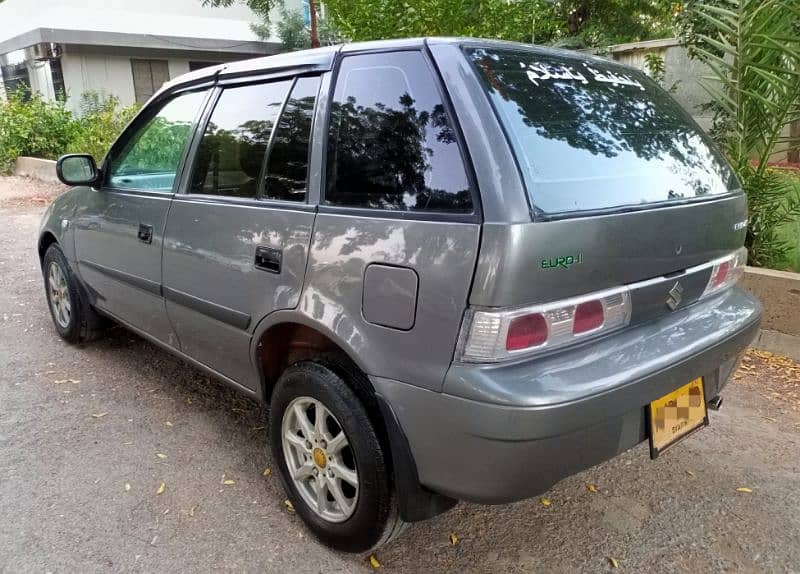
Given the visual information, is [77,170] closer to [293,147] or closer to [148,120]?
[148,120]

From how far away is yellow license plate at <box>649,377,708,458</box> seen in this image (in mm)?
2057

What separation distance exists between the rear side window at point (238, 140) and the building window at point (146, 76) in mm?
16172

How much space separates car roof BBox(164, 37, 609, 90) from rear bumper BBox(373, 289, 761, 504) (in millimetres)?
1111

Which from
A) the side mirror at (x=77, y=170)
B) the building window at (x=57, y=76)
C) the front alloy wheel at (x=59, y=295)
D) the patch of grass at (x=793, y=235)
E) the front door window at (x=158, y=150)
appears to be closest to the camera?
the front door window at (x=158, y=150)

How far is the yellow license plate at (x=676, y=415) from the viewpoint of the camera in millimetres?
2057

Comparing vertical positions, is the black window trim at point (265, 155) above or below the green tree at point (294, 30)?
below

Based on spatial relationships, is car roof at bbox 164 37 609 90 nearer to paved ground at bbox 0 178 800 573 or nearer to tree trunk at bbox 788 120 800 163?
paved ground at bbox 0 178 800 573

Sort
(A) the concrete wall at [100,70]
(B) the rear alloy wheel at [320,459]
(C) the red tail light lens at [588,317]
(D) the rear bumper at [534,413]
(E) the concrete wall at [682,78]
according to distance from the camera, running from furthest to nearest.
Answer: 1. (A) the concrete wall at [100,70]
2. (E) the concrete wall at [682,78]
3. (B) the rear alloy wheel at [320,459]
4. (C) the red tail light lens at [588,317]
5. (D) the rear bumper at [534,413]

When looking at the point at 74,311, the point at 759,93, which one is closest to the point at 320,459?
the point at 74,311

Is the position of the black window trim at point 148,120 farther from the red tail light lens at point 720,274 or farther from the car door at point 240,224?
the red tail light lens at point 720,274

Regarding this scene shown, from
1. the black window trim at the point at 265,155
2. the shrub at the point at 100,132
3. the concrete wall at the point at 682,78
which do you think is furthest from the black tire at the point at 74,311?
the shrub at the point at 100,132

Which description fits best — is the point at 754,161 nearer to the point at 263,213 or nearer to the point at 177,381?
the point at 263,213

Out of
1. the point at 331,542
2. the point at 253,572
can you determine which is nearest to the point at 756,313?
the point at 331,542

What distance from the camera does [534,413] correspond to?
5.61ft
